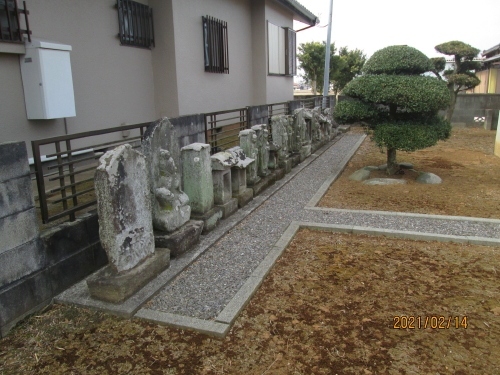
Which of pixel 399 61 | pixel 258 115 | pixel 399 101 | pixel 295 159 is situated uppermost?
pixel 399 61

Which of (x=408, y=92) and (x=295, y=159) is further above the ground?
(x=408, y=92)

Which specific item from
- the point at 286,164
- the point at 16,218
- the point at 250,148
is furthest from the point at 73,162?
Answer: the point at 286,164

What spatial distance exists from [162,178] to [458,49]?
49.6 feet

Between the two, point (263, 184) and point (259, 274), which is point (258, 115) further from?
point (259, 274)

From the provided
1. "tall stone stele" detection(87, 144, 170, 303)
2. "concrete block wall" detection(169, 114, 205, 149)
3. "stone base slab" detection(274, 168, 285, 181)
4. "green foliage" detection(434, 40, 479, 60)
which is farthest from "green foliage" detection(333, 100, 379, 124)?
"green foliage" detection(434, 40, 479, 60)

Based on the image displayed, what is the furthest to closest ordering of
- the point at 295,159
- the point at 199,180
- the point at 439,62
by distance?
1. the point at 439,62
2. the point at 295,159
3. the point at 199,180

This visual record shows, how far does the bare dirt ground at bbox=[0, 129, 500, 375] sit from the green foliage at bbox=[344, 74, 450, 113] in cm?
360

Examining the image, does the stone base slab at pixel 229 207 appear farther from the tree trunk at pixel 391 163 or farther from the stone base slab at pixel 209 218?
the tree trunk at pixel 391 163

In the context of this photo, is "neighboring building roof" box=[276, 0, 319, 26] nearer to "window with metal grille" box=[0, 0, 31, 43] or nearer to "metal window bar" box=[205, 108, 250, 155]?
"metal window bar" box=[205, 108, 250, 155]

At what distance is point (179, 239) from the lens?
15.1 ft

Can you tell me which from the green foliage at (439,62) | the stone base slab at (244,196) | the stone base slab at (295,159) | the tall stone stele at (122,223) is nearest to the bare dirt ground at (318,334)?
the tall stone stele at (122,223)

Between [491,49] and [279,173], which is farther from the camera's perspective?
[491,49]

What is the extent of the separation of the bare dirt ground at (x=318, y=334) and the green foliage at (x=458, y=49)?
13909 mm

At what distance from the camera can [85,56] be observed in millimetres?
7277
